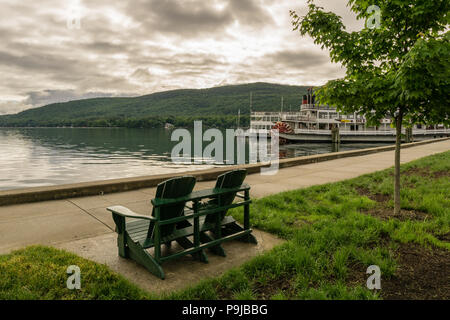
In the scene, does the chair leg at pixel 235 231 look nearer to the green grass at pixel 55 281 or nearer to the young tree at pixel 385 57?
the green grass at pixel 55 281

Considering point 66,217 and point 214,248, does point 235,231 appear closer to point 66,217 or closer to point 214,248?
point 214,248

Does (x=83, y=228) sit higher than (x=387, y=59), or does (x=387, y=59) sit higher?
(x=387, y=59)

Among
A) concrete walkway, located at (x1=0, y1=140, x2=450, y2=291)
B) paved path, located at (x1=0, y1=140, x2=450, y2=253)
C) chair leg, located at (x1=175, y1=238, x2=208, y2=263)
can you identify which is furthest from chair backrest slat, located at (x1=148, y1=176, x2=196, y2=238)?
paved path, located at (x1=0, y1=140, x2=450, y2=253)

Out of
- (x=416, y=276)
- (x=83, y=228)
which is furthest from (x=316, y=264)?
(x=83, y=228)

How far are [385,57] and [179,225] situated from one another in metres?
4.97

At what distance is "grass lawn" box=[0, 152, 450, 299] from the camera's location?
3.25m

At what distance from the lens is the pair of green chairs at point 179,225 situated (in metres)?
3.69

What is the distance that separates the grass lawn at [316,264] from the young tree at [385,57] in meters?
1.12

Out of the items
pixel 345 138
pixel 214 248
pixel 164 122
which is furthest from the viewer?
pixel 164 122

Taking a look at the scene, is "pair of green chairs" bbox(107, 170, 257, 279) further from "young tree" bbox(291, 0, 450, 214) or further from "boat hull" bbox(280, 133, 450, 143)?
"boat hull" bbox(280, 133, 450, 143)

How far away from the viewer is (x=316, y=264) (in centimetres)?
382

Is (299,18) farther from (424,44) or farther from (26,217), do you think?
(26,217)

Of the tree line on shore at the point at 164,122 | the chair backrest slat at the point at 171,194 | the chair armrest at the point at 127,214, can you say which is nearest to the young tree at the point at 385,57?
the chair backrest slat at the point at 171,194

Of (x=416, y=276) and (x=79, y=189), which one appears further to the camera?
(x=79, y=189)
